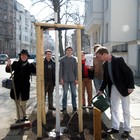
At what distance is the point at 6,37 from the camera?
7994 centimetres

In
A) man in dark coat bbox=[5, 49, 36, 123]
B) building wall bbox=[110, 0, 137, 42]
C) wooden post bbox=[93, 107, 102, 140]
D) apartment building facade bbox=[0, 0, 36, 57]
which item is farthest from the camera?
apartment building facade bbox=[0, 0, 36, 57]

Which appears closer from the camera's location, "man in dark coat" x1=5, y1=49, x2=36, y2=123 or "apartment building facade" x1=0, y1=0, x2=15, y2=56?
"man in dark coat" x1=5, y1=49, x2=36, y2=123

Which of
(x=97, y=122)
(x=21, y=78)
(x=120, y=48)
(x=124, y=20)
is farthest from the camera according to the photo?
(x=124, y=20)

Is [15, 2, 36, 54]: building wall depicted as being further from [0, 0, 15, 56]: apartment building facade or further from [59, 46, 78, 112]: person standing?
[59, 46, 78, 112]: person standing

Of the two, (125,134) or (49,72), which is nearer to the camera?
(125,134)

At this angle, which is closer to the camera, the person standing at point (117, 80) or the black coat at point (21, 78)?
the person standing at point (117, 80)

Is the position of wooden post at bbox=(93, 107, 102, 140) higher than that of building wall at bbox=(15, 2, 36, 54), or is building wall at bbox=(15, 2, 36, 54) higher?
building wall at bbox=(15, 2, 36, 54)

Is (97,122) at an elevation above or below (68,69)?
below

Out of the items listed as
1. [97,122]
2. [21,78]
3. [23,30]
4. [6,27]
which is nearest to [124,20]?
[21,78]

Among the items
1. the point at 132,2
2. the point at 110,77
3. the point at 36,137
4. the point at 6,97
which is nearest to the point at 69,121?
the point at 36,137

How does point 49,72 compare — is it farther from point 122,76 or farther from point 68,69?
point 122,76

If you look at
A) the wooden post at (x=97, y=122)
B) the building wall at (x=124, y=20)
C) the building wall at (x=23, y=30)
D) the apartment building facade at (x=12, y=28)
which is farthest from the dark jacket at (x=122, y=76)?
the building wall at (x=23, y=30)

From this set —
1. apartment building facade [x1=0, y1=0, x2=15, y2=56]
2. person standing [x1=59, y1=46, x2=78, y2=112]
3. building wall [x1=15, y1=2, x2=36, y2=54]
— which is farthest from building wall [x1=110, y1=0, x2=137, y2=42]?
building wall [x1=15, y1=2, x2=36, y2=54]

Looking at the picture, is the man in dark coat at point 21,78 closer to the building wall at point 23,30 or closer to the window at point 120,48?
the window at point 120,48
